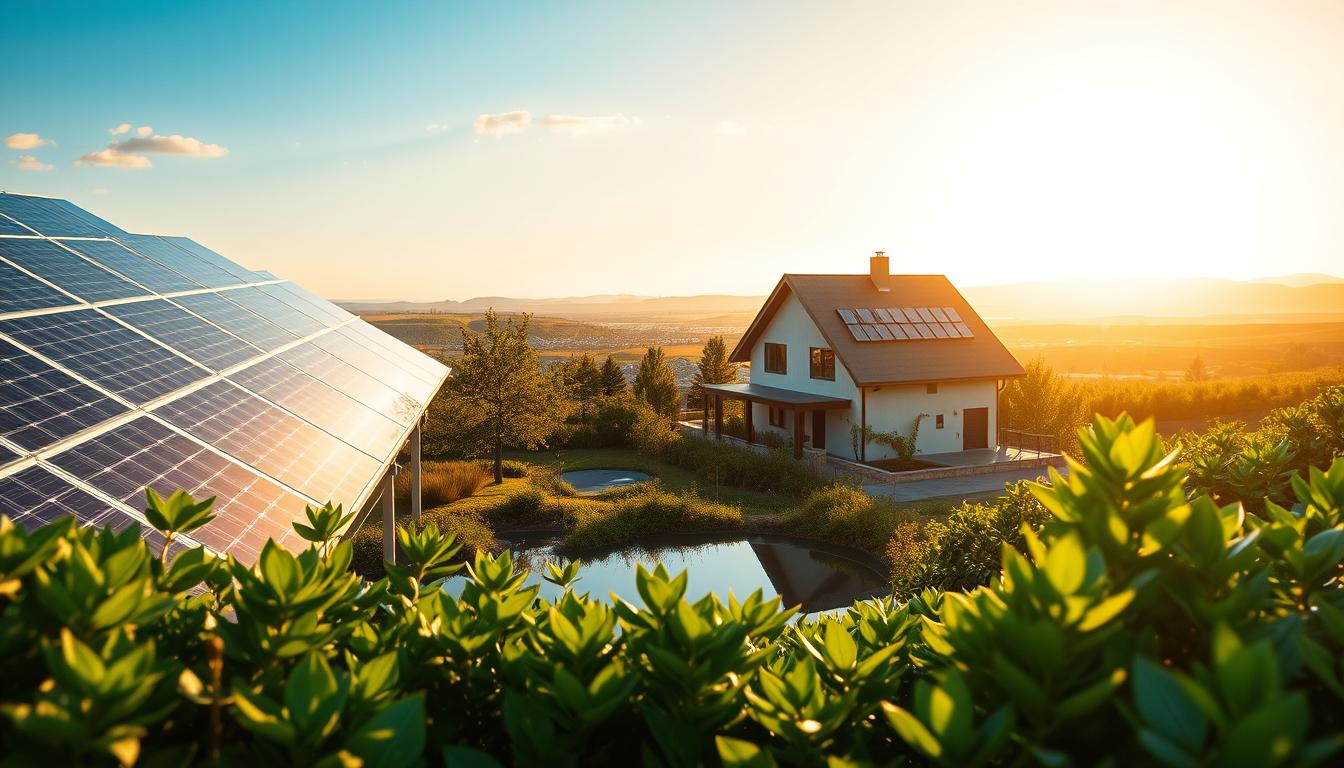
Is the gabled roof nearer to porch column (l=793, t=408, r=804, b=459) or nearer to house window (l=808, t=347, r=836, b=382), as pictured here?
house window (l=808, t=347, r=836, b=382)

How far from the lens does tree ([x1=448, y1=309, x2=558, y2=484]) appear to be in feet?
87.7

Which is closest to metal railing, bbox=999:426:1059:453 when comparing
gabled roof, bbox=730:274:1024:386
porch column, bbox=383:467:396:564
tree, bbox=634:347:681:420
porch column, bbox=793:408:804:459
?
gabled roof, bbox=730:274:1024:386

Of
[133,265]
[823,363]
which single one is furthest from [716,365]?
[133,265]

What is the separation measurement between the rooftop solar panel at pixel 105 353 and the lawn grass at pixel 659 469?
15.4 metres

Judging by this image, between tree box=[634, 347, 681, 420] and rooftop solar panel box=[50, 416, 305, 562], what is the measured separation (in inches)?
1254

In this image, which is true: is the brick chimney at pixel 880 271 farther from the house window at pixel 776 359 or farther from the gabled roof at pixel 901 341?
the house window at pixel 776 359

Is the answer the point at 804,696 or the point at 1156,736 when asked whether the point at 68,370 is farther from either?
the point at 1156,736

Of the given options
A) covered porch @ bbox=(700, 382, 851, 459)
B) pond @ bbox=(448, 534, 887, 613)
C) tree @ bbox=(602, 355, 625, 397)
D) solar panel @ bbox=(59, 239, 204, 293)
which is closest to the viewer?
solar panel @ bbox=(59, 239, 204, 293)

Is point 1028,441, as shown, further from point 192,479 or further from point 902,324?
point 192,479

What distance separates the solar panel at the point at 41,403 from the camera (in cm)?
492

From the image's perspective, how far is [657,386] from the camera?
124 feet

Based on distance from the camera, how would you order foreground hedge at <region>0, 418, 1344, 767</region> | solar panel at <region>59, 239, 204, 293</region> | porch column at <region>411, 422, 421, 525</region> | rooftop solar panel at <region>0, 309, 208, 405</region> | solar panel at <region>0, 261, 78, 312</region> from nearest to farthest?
foreground hedge at <region>0, 418, 1344, 767</region>, rooftop solar panel at <region>0, 309, 208, 405</region>, solar panel at <region>0, 261, 78, 312</region>, solar panel at <region>59, 239, 204, 293</region>, porch column at <region>411, 422, 421, 525</region>

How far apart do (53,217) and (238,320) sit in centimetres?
528

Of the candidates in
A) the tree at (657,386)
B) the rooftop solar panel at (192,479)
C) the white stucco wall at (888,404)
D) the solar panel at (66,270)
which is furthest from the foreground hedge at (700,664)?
the tree at (657,386)
